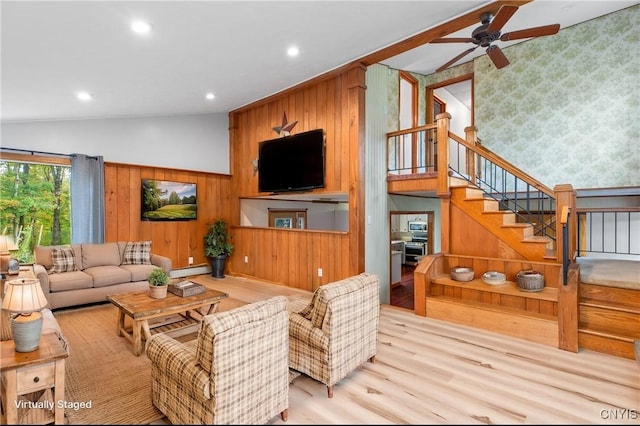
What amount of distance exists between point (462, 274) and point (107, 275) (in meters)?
4.90

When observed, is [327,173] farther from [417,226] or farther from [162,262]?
[417,226]

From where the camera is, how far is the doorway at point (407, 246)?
6.30 m

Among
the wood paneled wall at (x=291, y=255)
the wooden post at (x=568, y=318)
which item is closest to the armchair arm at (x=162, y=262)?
the wood paneled wall at (x=291, y=255)

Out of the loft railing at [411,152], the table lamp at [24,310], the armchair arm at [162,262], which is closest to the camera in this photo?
the table lamp at [24,310]

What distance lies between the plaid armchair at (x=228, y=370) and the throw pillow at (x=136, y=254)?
3.44 metres

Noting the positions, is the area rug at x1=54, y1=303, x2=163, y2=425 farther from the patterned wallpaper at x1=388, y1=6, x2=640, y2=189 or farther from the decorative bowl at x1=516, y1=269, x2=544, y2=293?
the patterned wallpaper at x1=388, y1=6, x2=640, y2=189

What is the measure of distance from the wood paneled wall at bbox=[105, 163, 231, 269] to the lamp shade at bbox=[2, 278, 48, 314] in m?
4.01

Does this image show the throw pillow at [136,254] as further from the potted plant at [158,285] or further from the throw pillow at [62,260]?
the potted plant at [158,285]

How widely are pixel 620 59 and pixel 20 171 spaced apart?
9.27 meters

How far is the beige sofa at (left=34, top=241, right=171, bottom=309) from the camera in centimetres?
429

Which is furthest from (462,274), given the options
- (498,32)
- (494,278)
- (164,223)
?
(164,223)

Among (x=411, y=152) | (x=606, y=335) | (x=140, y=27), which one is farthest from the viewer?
(x=411, y=152)

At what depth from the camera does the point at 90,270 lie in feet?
15.6

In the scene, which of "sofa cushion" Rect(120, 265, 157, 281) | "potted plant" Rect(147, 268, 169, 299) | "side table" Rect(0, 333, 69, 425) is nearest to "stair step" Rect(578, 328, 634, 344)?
"potted plant" Rect(147, 268, 169, 299)
